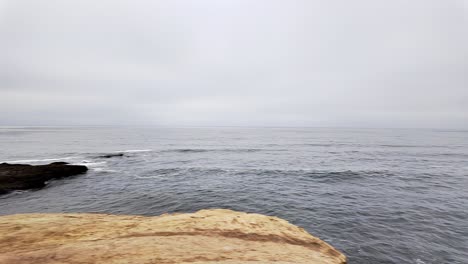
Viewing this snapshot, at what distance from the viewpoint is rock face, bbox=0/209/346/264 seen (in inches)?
235

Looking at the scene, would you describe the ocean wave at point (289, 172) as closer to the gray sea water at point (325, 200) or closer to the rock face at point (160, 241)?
the gray sea water at point (325, 200)

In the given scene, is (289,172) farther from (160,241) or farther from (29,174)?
(29,174)

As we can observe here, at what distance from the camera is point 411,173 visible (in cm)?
3022

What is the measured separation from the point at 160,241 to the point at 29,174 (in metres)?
29.0

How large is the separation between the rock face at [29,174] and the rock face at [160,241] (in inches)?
760

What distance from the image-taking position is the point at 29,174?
25.8 meters

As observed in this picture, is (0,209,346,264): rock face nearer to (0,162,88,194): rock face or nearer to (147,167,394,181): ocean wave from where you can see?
(0,162,88,194): rock face

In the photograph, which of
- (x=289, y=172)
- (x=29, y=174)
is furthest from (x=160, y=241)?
(x=29, y=174)

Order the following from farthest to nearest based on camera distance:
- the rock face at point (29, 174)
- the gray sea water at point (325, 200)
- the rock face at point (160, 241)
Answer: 1. the rock face at point (29, 174)
2. the gray sea water at point (325, 200)
3. the rock face at point (160, 241)

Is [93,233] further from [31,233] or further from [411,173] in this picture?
[411,173]

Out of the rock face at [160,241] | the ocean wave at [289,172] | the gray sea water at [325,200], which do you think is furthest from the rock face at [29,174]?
the rock face at [160,241]

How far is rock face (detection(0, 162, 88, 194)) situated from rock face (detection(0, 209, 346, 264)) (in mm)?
19293

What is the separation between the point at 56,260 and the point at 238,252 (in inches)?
190

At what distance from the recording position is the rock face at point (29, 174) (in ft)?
75.9
